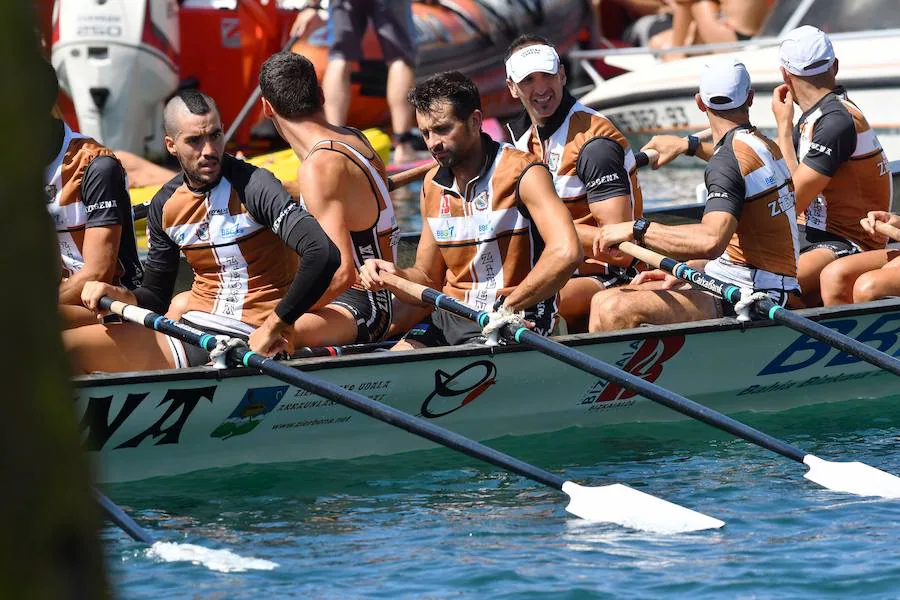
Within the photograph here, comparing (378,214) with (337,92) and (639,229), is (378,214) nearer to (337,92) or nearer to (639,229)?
(639,229)

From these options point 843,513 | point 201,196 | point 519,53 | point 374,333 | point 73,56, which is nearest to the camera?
point 843,513

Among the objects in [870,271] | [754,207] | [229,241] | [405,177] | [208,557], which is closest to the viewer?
[208,557]

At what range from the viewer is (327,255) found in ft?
19.4

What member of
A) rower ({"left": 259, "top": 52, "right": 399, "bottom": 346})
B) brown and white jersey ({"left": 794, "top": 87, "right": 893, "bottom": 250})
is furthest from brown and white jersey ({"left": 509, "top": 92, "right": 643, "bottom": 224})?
rower ({"left": 259, "top": 52, "right": 399, "bottom": 346})

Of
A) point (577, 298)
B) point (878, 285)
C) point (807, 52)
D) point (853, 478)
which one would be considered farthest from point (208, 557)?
point (807, 52)

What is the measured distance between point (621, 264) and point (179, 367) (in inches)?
97.7

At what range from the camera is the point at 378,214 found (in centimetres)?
680

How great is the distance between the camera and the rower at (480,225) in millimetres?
6379

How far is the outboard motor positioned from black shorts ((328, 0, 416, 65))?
1848 millimetres

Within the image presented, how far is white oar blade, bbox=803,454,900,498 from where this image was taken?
6.05m

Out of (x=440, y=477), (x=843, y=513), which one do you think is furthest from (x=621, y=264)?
(x=843, y=513)

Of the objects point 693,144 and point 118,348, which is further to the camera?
point 693,144

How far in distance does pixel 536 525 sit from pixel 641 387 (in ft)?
2.95

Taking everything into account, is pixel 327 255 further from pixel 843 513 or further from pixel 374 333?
pixel 843 513
